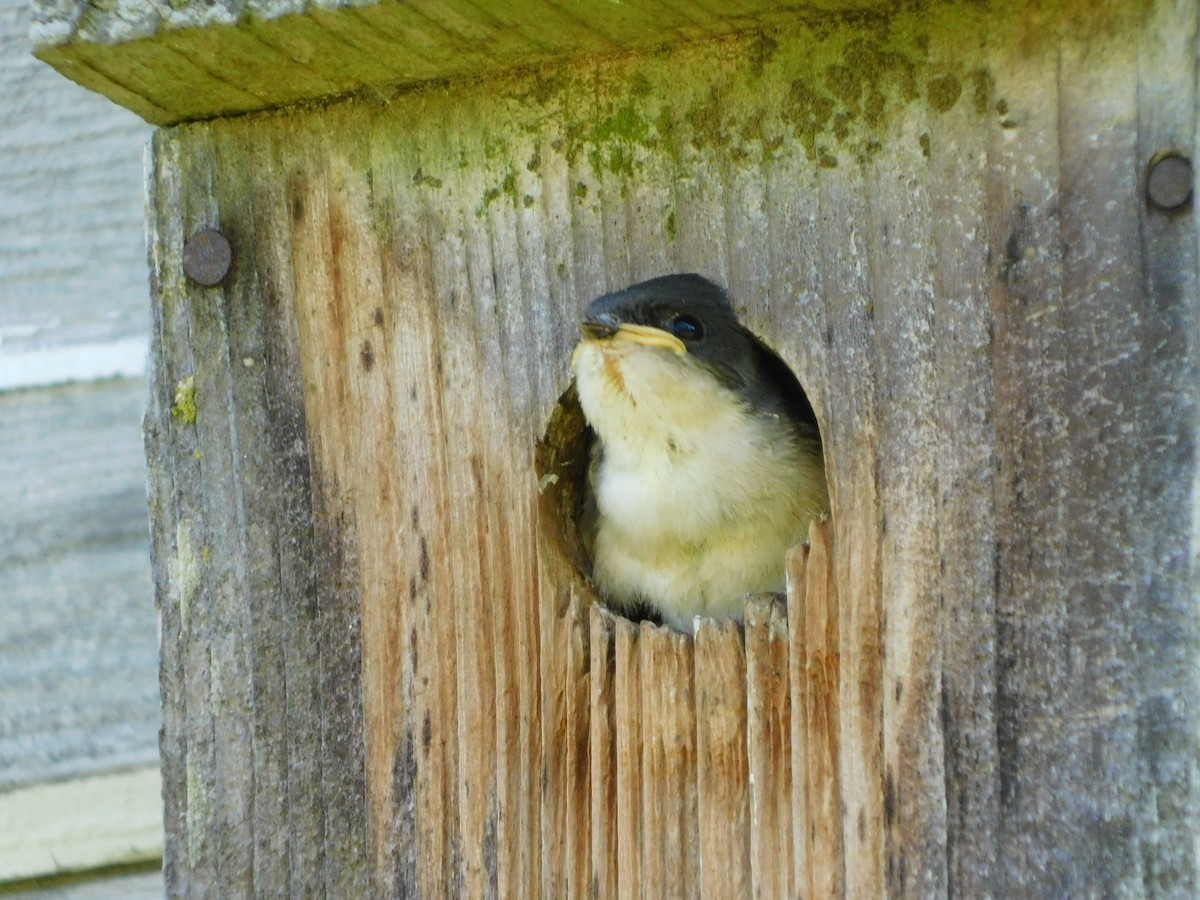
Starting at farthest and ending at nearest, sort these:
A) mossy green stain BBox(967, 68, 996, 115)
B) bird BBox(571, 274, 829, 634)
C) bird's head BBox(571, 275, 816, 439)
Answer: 1. bird BBox(571, 274, 829, 634)
2. bird's head BBox(571, 275, 816, 439)
3. mossy green stain BBox(967, 68, 996, 115)

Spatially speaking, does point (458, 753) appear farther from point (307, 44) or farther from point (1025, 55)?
point (1025, 55)

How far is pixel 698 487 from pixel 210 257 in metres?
0.61

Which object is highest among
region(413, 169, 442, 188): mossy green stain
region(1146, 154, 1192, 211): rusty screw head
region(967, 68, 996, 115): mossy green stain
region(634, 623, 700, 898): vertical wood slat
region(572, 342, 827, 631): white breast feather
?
region(967, 68, 996, 115): mossy green stain

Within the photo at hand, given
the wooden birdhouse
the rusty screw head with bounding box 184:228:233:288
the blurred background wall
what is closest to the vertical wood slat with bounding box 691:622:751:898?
the wooden birdhouse

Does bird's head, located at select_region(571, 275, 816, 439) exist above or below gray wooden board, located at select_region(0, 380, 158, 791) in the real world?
above

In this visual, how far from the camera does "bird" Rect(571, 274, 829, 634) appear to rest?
1.85 metres

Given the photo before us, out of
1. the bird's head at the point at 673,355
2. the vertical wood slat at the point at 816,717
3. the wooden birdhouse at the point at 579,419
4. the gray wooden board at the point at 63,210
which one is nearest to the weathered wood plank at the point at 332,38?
the wooden birdhouse at the point at 579,419

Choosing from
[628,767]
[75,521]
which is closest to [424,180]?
[628,767]

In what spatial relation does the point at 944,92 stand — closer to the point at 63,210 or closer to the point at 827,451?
the point at 827,451

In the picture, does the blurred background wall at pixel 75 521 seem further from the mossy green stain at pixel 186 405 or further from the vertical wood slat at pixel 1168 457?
the vertical wood slat at pixel 1168 457

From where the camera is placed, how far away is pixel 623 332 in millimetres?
1577

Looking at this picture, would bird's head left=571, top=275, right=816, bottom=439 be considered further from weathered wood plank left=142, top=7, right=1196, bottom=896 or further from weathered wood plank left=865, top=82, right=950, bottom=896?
weathered wood plank left=865, top=82, right=950, bottom=896

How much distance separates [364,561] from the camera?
5.15 feet

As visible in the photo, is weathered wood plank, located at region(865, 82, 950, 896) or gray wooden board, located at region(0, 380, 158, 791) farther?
gray wooden board, located at region(0, 380, 158, 791)
